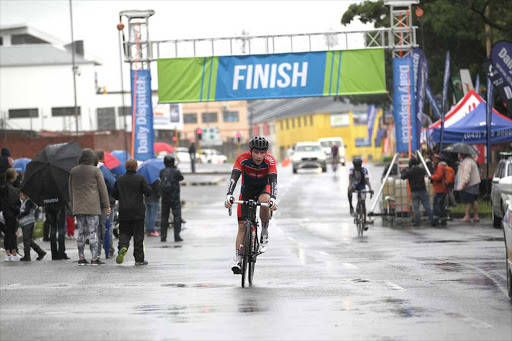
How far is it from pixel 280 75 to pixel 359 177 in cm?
922

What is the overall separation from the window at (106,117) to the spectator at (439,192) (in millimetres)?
63307

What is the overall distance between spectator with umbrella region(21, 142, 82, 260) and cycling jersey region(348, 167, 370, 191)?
24.9 ft

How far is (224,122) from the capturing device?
157 metres

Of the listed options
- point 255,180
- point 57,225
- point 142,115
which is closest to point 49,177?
point 57,225

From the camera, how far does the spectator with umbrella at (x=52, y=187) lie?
62.7 feet

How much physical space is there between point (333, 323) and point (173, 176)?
50.5ft

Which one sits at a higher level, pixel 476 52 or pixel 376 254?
pixel 476 52

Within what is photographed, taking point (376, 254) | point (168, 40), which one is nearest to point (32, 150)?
point (168, 40)

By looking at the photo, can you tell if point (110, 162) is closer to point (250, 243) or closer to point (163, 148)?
point (250, 243)

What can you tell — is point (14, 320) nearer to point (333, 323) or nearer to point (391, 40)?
point (333, 323)

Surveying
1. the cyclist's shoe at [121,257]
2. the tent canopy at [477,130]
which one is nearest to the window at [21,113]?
the tent canopy at [477,130]

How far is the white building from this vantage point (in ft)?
285

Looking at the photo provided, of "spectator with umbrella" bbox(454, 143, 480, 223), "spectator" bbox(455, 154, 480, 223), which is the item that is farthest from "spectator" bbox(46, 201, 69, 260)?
"spectator" bbox(455, 154, 480, 223)

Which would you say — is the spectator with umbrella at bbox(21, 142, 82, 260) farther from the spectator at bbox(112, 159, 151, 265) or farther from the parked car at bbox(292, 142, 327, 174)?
the parked car at bbox(292, 142, 327, 174)
